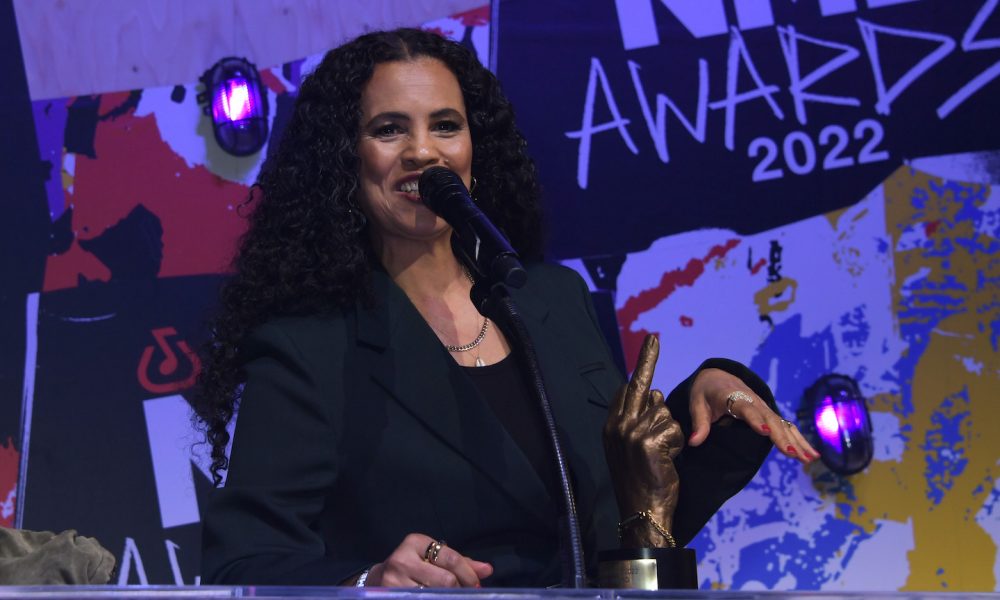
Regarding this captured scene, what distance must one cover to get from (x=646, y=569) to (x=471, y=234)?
0.42 m

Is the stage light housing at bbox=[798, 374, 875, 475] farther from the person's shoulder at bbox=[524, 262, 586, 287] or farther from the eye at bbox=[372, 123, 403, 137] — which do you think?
the eye at bbox=[372, 123, 403, 137]

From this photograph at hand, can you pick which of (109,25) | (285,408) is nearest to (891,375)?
(285,408)

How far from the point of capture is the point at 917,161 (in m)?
2.65

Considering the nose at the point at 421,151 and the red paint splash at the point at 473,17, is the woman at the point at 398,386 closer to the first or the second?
the nose at the point at 421,151

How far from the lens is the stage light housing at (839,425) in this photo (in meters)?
2.52

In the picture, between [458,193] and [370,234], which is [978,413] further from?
[458,193]

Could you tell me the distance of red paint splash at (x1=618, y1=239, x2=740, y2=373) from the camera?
2.59 meters

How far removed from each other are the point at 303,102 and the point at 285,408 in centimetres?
63

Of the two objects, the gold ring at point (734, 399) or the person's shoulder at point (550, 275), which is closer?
the gold ring at point (734, 399)

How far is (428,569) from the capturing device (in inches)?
47.3

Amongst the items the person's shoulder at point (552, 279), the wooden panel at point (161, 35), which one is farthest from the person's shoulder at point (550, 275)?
the wooden panel at point (161, 35)

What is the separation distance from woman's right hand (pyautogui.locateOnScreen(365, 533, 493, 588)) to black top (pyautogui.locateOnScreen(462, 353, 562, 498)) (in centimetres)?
48

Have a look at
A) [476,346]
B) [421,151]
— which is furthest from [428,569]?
[421,151]

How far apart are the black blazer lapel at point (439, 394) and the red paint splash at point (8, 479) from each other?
→ 42.1 inches
